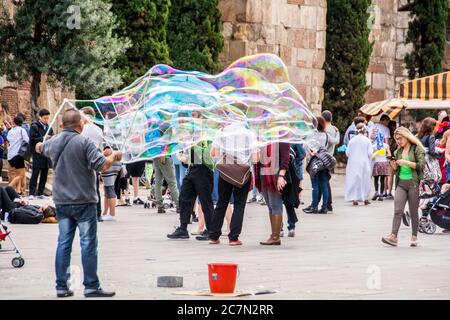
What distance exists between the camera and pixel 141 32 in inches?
1244

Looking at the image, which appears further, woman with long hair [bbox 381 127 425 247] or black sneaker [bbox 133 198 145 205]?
black sneaker [bbox 133 198 145 205]

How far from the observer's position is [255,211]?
987 inches

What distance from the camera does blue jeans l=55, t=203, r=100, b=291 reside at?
13133 mm

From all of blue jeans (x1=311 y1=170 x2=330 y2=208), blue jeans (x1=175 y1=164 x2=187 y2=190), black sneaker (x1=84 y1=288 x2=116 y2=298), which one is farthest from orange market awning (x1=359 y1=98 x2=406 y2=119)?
black sneaker (x1=84 y1=288 x2=116 y2=298)

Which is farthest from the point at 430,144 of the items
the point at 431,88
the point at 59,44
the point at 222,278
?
the point at 222,278

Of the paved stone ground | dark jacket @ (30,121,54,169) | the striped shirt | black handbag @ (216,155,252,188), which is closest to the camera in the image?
the paved stone ground

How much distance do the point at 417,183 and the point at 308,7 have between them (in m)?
19.9

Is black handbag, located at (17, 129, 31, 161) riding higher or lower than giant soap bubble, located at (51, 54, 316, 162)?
lower

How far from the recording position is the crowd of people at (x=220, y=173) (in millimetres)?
13258

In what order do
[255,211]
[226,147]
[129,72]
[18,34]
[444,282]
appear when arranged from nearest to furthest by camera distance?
[444,282] < [226,147] < [255,211] < [18,34] < [129,72]

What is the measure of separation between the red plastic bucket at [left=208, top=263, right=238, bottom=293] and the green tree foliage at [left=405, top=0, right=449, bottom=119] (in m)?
31.0

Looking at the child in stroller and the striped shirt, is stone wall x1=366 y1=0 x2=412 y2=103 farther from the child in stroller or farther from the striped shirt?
the child in stroller
